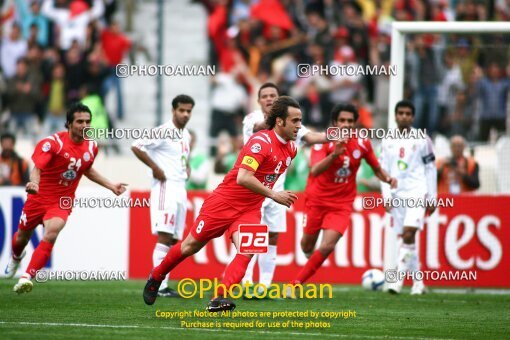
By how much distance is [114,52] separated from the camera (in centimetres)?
2345

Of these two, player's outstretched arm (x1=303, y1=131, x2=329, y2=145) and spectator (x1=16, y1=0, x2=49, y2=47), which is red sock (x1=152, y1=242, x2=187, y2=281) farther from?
spectator (x1=16, y1=0, x2=49, y2=47)

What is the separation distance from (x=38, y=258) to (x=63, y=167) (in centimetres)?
129

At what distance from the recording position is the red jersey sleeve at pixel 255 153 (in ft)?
36.8

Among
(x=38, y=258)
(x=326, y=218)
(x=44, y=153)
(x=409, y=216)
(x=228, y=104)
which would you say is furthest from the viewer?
(x=228, y=104)

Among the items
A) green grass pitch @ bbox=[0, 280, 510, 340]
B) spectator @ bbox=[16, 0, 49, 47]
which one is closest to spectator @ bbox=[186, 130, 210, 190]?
green grass pitch @ bbox=[0, 280, 510, 340]

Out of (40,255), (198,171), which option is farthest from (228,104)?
(40,255)

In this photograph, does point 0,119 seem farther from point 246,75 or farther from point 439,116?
point 439,116

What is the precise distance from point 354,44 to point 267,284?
9.40 m

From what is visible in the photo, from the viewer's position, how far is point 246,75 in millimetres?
23156

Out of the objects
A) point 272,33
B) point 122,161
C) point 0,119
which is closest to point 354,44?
point 272,33

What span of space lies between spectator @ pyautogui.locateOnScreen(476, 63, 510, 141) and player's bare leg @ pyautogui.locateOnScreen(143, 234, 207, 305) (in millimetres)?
10018

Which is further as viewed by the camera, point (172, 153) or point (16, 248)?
point (172, 153)

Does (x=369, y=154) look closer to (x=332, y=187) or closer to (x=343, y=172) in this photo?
(x=343, y=172)

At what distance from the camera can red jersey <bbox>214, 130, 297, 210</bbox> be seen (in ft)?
37.4
